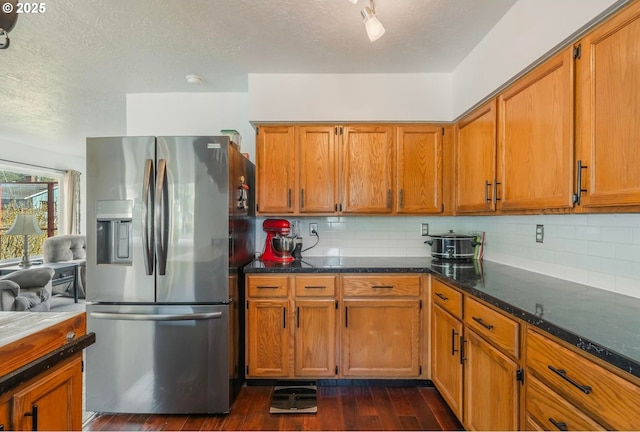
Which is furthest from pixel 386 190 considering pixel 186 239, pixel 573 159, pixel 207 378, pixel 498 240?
pixel 207 378

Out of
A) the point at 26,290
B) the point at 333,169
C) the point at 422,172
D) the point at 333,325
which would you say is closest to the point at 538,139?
the point at 422,172

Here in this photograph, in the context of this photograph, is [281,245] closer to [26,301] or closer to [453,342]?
[453,342]

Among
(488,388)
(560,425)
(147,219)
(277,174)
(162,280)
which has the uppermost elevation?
(277,174)

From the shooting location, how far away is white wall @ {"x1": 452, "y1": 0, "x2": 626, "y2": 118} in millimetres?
1318

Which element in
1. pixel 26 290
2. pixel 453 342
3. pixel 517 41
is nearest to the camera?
pixel 517 41

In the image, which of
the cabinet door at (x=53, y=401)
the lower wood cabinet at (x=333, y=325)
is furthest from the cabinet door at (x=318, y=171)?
the cabinet door at (x=53, y=401)

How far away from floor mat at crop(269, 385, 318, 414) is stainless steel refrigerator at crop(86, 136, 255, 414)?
334 millimetres

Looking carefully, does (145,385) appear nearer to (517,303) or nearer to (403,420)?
(403,420)

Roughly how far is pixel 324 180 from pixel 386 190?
21.3 inches

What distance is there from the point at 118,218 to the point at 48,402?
1.38m

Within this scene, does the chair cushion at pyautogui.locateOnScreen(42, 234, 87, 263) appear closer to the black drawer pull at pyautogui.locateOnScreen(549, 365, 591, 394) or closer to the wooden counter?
the wooden counter

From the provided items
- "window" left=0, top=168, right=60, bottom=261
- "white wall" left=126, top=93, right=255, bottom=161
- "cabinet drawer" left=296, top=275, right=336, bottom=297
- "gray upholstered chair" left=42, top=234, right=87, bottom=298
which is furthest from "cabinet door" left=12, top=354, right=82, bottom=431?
"window" left=0, top=168, right=60, bottom=261

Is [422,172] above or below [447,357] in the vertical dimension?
above

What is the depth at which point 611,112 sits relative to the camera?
3.78ft
